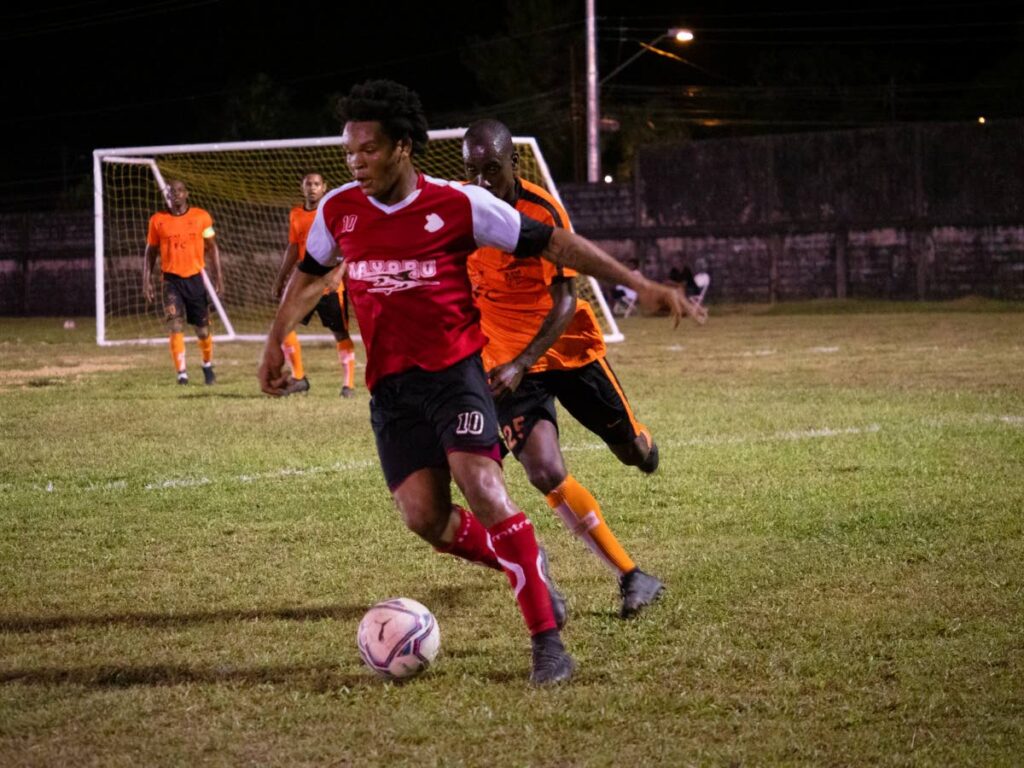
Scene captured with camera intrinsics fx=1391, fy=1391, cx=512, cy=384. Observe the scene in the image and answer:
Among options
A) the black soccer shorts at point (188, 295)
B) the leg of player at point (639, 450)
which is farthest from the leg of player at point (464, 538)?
the black soccer shorts at point (188, 295)

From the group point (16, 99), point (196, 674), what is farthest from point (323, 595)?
point (16, 99)

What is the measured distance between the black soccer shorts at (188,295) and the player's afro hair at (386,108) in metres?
11.2

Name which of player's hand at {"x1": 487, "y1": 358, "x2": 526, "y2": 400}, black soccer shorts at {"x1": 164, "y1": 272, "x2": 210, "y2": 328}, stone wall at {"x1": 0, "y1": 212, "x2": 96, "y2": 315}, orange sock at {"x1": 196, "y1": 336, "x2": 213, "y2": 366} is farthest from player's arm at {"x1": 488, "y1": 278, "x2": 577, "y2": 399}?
stone wall at {"x1": 0, "y1": 212, "x2": 96, "y2": 315}

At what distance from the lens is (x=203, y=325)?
15.8 metres

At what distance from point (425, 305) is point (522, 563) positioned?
0.99 meters

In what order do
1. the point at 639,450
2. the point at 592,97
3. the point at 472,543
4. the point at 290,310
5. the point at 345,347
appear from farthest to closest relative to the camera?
the point at 592,97 → the point at 345,347 → the point at 639,450 → the point at 472,543 → the point at 290,310

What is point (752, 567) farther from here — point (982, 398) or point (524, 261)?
point (982, 398)

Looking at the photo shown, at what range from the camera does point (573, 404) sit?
21.0ft

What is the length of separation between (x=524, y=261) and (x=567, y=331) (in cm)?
38

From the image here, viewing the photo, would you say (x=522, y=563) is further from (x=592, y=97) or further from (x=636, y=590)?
(x=592, y=97)

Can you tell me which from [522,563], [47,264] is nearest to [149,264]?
[522,563]

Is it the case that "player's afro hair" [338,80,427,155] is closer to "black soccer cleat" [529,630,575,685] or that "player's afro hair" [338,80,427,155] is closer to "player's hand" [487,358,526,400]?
"player's hand" [487,358,526,400]

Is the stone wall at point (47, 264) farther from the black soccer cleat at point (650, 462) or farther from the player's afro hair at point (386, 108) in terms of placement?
the player's afro hair at point (386, 108)

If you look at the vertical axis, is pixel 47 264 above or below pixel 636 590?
above
